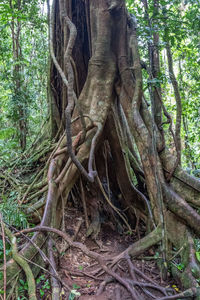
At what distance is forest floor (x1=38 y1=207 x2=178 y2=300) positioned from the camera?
2.44 meters

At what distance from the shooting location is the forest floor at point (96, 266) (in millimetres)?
2438

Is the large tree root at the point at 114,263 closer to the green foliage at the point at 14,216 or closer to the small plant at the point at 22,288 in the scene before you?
the small plant at the point at 22,288

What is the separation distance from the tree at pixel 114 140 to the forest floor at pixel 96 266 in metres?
0.16

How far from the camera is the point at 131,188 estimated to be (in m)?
4.19

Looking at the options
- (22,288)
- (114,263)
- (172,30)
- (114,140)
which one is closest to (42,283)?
(22,288)

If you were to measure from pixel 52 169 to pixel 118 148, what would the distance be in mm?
1387

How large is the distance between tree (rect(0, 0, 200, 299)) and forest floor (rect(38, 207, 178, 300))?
0.16 meters

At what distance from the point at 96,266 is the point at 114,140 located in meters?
1.95

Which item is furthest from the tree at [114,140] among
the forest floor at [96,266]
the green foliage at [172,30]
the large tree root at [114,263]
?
the green foliage at [172,30]

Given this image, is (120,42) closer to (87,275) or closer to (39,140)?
(39,140)

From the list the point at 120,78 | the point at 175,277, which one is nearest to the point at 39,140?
the point at 120,78

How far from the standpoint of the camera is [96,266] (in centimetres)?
305

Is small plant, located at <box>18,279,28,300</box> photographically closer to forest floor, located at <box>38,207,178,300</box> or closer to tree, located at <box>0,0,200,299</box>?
tree, located at <box>0,0,200,299</box>

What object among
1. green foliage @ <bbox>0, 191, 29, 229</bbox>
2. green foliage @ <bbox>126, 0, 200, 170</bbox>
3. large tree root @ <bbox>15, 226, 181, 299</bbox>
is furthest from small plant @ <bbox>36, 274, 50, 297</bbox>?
green foliage @ <bbox>126, 0, 200, 170</bbox>
